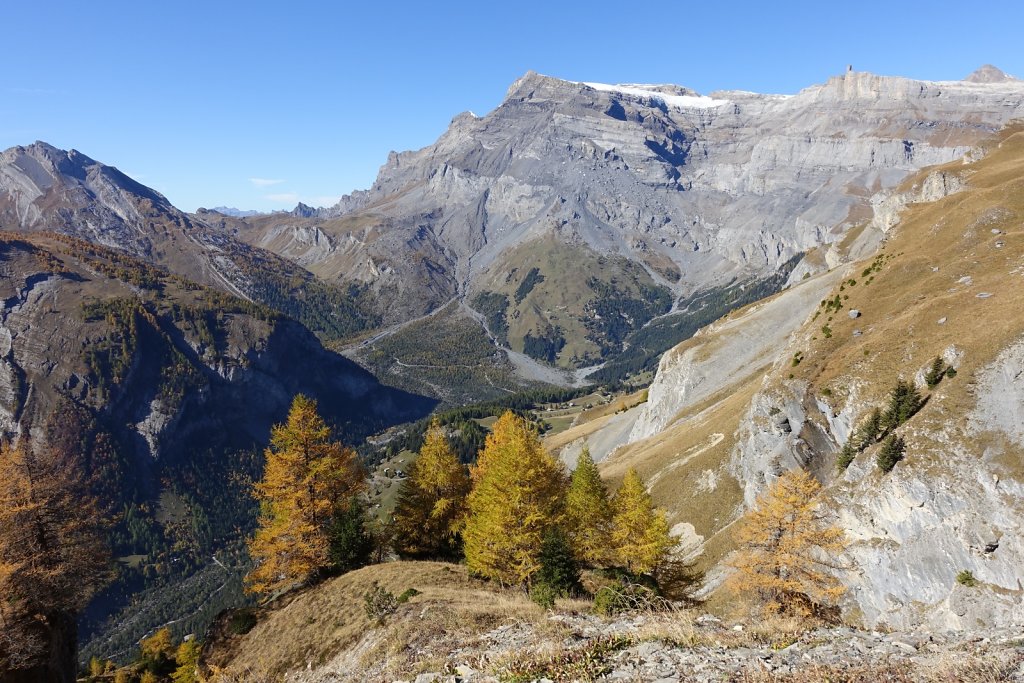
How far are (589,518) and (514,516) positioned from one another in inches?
381

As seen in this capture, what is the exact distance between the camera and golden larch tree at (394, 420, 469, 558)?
160 feet

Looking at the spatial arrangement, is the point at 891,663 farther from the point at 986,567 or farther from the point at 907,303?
the point at 907,303

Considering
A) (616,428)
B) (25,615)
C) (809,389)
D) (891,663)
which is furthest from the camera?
(616,428)

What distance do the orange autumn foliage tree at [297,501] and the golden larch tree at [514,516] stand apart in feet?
38.7

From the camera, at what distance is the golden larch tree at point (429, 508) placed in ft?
160

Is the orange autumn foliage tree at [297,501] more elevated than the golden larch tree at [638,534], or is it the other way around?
the orange autumn foliage tree at [297,501]

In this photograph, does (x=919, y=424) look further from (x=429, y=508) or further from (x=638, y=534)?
(x=429, y=508)

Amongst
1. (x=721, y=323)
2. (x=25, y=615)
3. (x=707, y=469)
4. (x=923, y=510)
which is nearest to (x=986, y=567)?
→ (x=923, y=510)

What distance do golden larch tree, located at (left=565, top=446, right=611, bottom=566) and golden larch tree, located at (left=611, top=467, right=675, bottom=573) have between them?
0.81 metres

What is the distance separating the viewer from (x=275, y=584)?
1660 inches

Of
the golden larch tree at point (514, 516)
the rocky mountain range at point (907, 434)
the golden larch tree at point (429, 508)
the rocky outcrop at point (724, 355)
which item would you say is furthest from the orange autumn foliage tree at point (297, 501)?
the rocky outcrop at point (724, 355)

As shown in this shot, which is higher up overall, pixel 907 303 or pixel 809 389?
pixel 907 303

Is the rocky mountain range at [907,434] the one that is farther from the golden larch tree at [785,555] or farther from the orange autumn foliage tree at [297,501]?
the orange autumn foliage tree at [297,501]

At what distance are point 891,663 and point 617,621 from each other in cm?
1018
